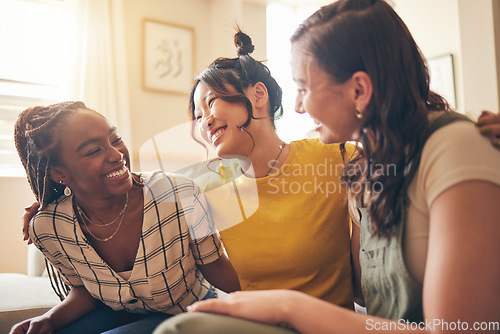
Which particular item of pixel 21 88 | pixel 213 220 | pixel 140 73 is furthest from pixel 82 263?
pixel 140 73

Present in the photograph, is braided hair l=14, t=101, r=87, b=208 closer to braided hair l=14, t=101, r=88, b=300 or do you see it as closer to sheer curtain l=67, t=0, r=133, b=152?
braided hair l=14, t=101, r=88, b=300

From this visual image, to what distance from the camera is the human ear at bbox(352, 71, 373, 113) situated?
2.85 feet

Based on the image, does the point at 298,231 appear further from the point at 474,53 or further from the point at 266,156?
the point at 474,53

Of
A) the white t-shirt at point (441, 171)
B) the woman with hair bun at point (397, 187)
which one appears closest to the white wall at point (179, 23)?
the woman with hair bun at point (397, 187)

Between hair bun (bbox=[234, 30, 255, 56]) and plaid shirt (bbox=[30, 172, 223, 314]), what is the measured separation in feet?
1.65

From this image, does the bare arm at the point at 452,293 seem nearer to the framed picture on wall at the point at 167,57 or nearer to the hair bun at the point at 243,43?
the hair bun at the point at 243,43

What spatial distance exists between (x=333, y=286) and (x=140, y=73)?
3.26 m

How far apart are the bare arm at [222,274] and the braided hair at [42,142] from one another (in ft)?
1.74

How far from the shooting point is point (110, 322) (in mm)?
1387

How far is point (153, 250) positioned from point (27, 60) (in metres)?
2.93

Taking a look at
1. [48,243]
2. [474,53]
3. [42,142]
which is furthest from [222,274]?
[474,53]

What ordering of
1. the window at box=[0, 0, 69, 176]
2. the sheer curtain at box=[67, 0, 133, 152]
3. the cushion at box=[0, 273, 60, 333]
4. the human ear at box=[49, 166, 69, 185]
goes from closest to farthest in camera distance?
1. the human ear at box=[49, 166, 69, 185]
2. the cushion at box=[0, 273, 60, 333]
3. the window at box=[0, 0, 69, 176]
4. the sheer curtain at box=[67, 0, 133, 152]

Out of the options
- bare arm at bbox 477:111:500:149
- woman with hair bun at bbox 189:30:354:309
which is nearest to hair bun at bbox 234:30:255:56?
woman with hair bun at bbox 189:30:354:309

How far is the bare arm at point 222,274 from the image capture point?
139 centimetres
